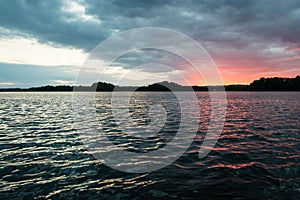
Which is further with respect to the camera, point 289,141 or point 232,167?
point 289,141

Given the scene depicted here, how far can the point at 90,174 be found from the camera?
1207cm

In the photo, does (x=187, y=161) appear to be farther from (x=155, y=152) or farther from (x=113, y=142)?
(x=113, y=142)

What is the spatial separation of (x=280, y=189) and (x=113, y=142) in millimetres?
13560

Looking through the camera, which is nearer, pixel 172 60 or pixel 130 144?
pixel 130 144

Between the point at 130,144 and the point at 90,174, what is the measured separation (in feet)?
23.2

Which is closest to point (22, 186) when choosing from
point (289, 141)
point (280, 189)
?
point (280, 189)

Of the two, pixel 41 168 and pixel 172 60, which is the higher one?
pixel 172 60

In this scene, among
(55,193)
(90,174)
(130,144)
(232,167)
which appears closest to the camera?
(55,193)

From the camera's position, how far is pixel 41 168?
41.9 feet

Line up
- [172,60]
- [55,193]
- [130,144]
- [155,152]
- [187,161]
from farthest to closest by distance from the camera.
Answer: [172,60] < [130,144] < [155,152] < [187,161] < [55,193]

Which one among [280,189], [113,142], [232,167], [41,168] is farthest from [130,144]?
[280,189]

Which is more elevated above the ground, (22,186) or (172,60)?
(172,60)

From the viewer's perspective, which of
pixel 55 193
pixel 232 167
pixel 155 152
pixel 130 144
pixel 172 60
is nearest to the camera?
pixel 55 193

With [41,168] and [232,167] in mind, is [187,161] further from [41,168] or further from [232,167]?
[41,168]
